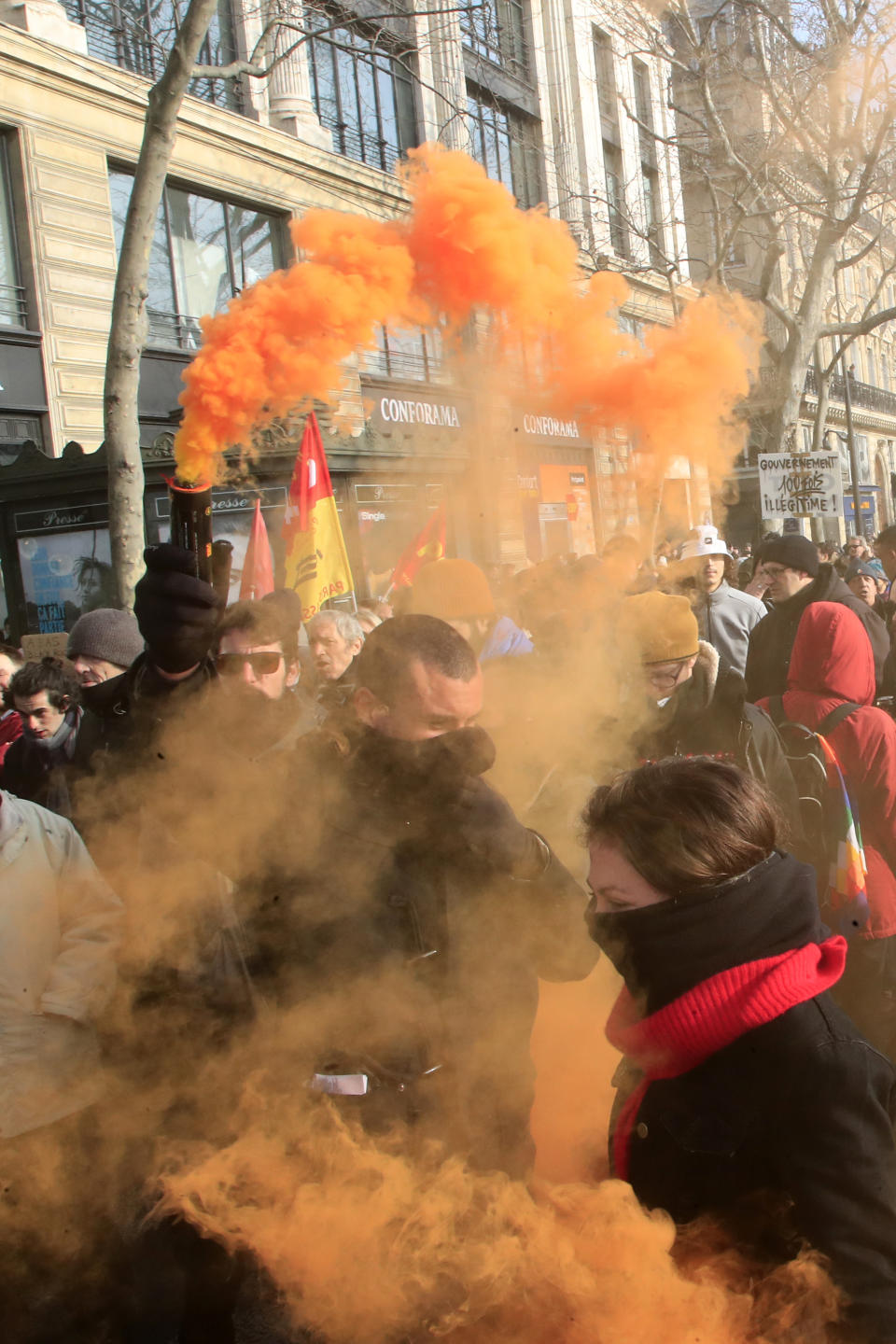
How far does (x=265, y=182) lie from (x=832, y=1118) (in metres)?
14.2

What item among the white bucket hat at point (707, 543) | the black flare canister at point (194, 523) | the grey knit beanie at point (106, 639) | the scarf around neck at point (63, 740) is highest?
the black flare canister at point (194, 523)

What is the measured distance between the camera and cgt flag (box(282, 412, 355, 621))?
4.91 metres

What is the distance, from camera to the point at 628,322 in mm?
15930

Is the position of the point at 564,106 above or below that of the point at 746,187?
above

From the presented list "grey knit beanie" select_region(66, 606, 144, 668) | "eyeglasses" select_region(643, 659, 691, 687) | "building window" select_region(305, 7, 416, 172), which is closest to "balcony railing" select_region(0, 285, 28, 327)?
"building window" select_region(305, 7, 416, 172)

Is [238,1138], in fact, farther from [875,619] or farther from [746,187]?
[746,187]

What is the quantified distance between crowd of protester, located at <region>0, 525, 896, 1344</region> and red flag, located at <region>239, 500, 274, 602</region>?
5.94 feet

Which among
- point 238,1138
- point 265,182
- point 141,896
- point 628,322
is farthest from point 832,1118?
point 628,322

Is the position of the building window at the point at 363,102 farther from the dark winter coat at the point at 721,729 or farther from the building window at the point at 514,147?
the dark winter coat at the point at 721,729

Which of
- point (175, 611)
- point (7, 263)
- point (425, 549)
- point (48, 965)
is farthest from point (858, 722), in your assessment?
point (7, 263)

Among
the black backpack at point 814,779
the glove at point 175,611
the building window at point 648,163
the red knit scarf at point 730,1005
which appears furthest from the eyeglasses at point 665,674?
the building window at point 648,163

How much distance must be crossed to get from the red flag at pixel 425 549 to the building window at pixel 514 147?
10.6m

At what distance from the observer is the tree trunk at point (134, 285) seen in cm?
576

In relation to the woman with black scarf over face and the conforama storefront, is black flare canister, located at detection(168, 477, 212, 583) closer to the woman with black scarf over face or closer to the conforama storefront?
the woman with black scarf over face
